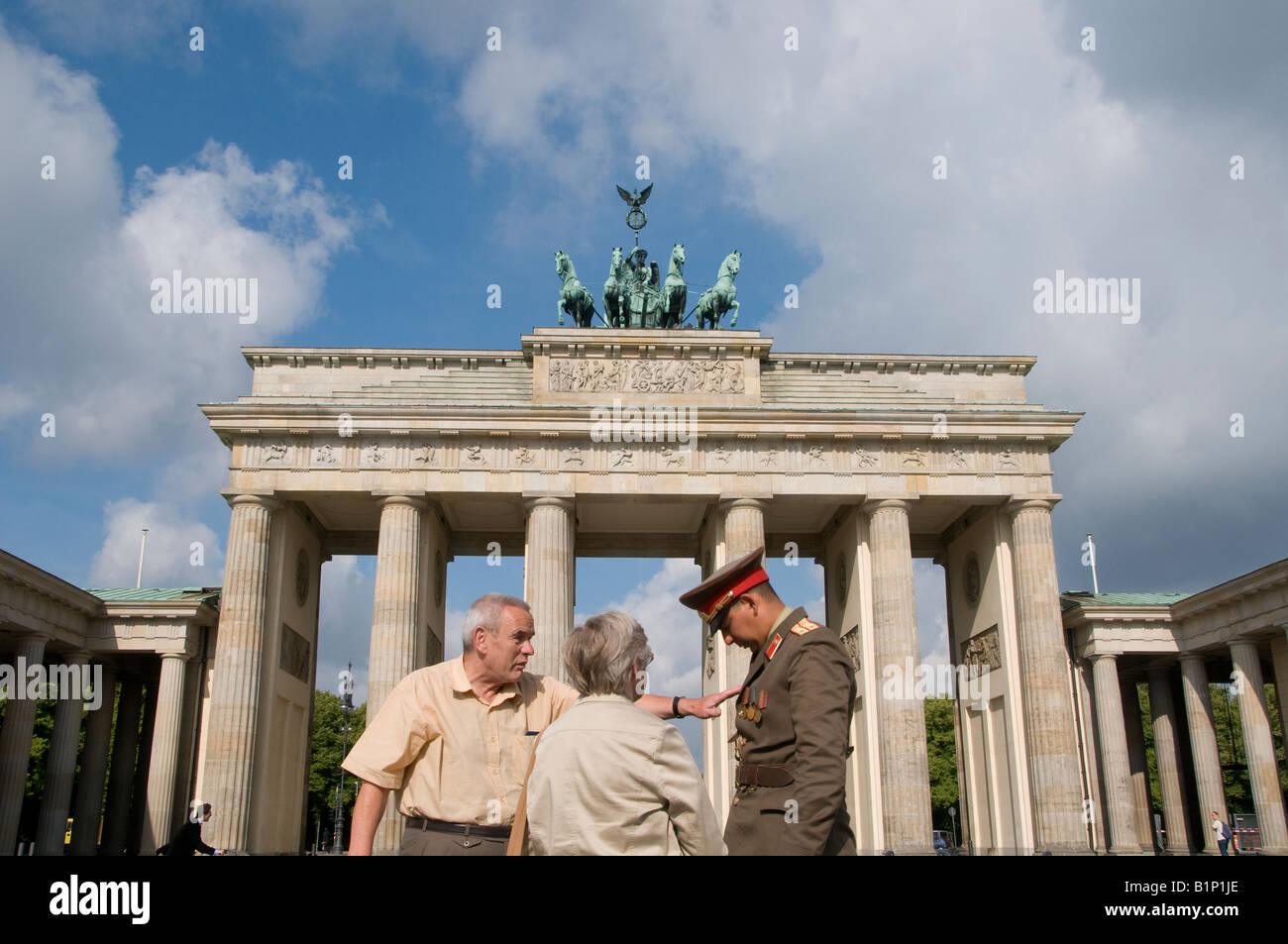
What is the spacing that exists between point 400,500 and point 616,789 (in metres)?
29.5

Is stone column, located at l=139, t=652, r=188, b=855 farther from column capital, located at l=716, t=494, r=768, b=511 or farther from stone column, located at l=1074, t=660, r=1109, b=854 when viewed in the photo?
stone column, located at l=1074, t=660, r=1109, b=854

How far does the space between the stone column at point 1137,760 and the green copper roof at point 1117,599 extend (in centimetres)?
408

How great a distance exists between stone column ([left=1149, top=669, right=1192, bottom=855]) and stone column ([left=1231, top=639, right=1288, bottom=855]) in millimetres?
4869

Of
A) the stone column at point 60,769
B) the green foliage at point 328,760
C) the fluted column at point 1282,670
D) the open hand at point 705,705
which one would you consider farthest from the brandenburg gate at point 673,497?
the green foliage at point 328,760

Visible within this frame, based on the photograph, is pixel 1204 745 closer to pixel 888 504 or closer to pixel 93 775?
pixel 888 504

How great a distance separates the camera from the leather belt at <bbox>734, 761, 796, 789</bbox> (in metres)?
5.67

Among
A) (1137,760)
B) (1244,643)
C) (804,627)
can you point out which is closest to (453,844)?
(804,627)

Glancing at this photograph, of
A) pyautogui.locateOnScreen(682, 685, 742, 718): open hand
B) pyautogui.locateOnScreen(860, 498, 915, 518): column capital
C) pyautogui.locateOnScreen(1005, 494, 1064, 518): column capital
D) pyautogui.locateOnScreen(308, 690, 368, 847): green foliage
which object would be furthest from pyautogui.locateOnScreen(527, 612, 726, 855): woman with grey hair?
pyautogui.locateOnScreen(308, 690, 368, 847): green foliage

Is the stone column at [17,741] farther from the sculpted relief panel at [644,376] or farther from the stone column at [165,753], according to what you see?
the sculpted relief panel at [644,376]

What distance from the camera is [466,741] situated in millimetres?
5727

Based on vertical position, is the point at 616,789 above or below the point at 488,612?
below
